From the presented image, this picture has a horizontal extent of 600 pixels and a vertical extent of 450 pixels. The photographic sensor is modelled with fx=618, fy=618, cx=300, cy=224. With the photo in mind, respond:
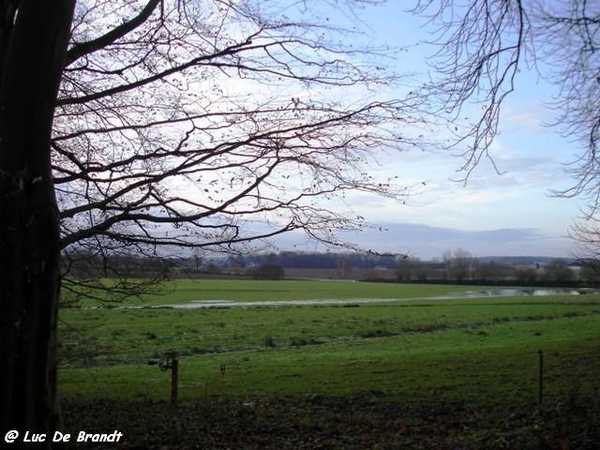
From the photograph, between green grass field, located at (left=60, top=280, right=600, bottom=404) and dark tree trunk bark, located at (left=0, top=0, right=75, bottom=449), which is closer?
dark tree trunk bark, located at (left=0, top=0, right=75, bottom=449)

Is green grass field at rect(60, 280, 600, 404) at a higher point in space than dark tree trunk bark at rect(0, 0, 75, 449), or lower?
lower

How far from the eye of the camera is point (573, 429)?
25.5ft

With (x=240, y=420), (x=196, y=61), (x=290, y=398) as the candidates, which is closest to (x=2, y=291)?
(x=196, y=61)

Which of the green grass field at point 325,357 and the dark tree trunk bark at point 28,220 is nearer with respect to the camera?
the dark tree trunk bark at point 28,220

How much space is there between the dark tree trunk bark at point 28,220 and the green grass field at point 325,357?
19.1ft

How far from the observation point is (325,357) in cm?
2134

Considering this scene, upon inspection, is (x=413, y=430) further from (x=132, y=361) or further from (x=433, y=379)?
(x=132, y=361)

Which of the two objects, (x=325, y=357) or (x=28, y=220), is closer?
(x=28, y=220)

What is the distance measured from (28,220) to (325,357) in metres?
17.7

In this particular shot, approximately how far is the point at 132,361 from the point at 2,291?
1819 centimetres

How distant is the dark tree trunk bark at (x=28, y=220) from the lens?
172 inches

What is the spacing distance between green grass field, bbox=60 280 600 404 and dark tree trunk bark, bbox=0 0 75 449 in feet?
19.1

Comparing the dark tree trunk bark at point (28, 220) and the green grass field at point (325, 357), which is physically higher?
the dark tree trunk bark at point (28, 220)

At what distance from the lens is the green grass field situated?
13.6 m
